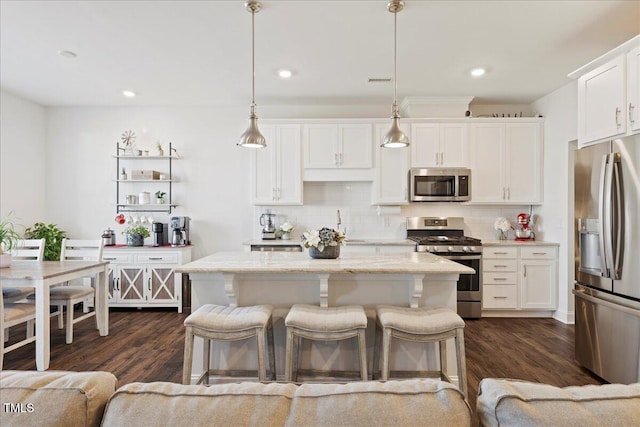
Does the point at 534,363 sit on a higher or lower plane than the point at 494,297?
lower

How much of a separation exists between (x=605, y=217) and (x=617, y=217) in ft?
0.25

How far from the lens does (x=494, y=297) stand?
421cm

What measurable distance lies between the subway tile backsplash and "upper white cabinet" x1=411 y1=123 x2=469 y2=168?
62 cm

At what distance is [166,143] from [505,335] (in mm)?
4809

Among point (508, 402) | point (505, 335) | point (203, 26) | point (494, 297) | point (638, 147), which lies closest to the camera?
point (508, 402)

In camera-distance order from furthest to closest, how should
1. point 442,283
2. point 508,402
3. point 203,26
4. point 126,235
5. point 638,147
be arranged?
1. point 126,235
2. point 203,26
3. point 442,283
4. point 638,147
5. point 508,402

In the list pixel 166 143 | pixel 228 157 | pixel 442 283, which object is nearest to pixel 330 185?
pixel 228 157

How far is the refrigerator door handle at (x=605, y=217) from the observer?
2.41m

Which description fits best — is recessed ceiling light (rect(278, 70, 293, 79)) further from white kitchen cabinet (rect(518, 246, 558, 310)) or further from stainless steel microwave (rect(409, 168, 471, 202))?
white kitchen cabinet (rect(518, 246, 558, 310))

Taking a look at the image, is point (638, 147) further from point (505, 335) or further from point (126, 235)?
point (126, 235)

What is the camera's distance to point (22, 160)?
4574mm

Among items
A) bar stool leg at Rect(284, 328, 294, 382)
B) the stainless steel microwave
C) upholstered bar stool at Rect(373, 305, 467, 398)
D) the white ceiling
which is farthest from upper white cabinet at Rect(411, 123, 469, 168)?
bar stool leg at Rect(284, 328, 294, 382)

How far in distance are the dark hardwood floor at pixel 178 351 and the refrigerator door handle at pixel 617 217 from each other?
3.05 feet

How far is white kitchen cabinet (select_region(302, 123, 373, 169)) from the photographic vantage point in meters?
4.50
